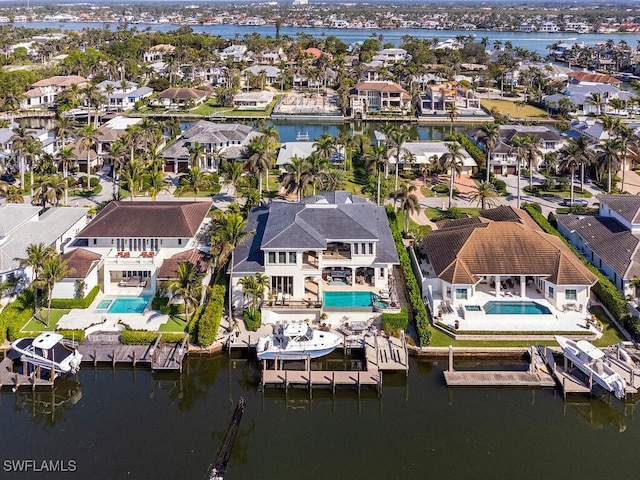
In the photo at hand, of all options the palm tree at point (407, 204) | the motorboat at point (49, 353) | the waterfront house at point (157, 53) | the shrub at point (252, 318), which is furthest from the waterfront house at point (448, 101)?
the waterfront house at point (157, 53)

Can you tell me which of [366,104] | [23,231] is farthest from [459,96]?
[23,231]

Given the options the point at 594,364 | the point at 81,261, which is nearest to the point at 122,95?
the point at 81,261

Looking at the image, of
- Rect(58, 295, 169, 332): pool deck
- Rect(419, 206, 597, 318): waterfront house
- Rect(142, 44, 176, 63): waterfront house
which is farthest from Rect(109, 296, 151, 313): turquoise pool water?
Rect(142, 44, 176, 63): waterfront house

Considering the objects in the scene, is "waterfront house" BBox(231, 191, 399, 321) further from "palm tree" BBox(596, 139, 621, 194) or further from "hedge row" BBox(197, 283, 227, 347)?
"palm tree" BBox(596, 139, 621, 194)

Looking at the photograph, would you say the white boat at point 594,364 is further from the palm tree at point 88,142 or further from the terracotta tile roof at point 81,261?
the palm tree at point 88,142

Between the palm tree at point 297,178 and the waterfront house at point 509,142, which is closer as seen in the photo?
the palm tree at point 297,178

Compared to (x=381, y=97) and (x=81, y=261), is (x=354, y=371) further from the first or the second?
(x=381, y=97)

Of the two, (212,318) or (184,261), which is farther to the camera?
(184,261)
